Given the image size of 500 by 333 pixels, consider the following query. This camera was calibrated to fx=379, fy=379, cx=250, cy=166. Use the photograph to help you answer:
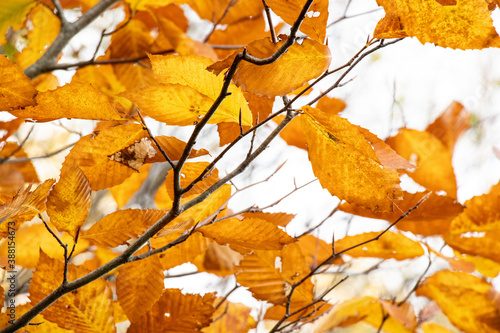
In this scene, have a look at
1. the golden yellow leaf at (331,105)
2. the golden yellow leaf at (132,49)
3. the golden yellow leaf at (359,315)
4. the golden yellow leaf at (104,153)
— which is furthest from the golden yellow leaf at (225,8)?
the golden yellow leaf at (359,315)

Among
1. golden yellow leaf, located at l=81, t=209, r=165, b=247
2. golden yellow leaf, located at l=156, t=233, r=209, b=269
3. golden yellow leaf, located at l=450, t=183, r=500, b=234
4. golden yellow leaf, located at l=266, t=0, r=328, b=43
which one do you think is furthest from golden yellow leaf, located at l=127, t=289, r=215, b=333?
golden yellow leaf, located at l=450, t=183, r=500, b=234

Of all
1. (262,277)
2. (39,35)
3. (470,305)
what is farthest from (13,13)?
(470,305)

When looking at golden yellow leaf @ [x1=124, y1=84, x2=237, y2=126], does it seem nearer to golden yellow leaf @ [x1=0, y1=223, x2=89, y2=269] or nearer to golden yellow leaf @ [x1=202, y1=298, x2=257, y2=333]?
golden yellow leaf @ [x1=0, y1=223, x2=89, y2=269]

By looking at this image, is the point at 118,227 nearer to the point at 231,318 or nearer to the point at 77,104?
the point at 77,104

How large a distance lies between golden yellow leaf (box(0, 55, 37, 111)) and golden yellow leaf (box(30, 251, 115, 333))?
0.67ft

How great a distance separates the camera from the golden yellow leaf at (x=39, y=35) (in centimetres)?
87

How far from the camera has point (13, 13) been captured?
2.43 feet

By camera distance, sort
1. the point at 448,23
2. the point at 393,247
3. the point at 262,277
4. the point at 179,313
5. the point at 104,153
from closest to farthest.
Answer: the point at 448,23, the point at 104,153, the point at 179,313, the point at 262,277, the point at 393,247

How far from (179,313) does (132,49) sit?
0.58 m

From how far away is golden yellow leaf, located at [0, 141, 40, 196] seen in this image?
863 millimetres

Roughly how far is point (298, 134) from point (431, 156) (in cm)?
27

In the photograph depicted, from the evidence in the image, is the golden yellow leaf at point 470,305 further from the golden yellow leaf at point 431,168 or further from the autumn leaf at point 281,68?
the autumn leaf at point 281,68

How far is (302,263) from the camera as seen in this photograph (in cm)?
72

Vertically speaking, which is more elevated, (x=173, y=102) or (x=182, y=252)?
(x=173, y=102)
